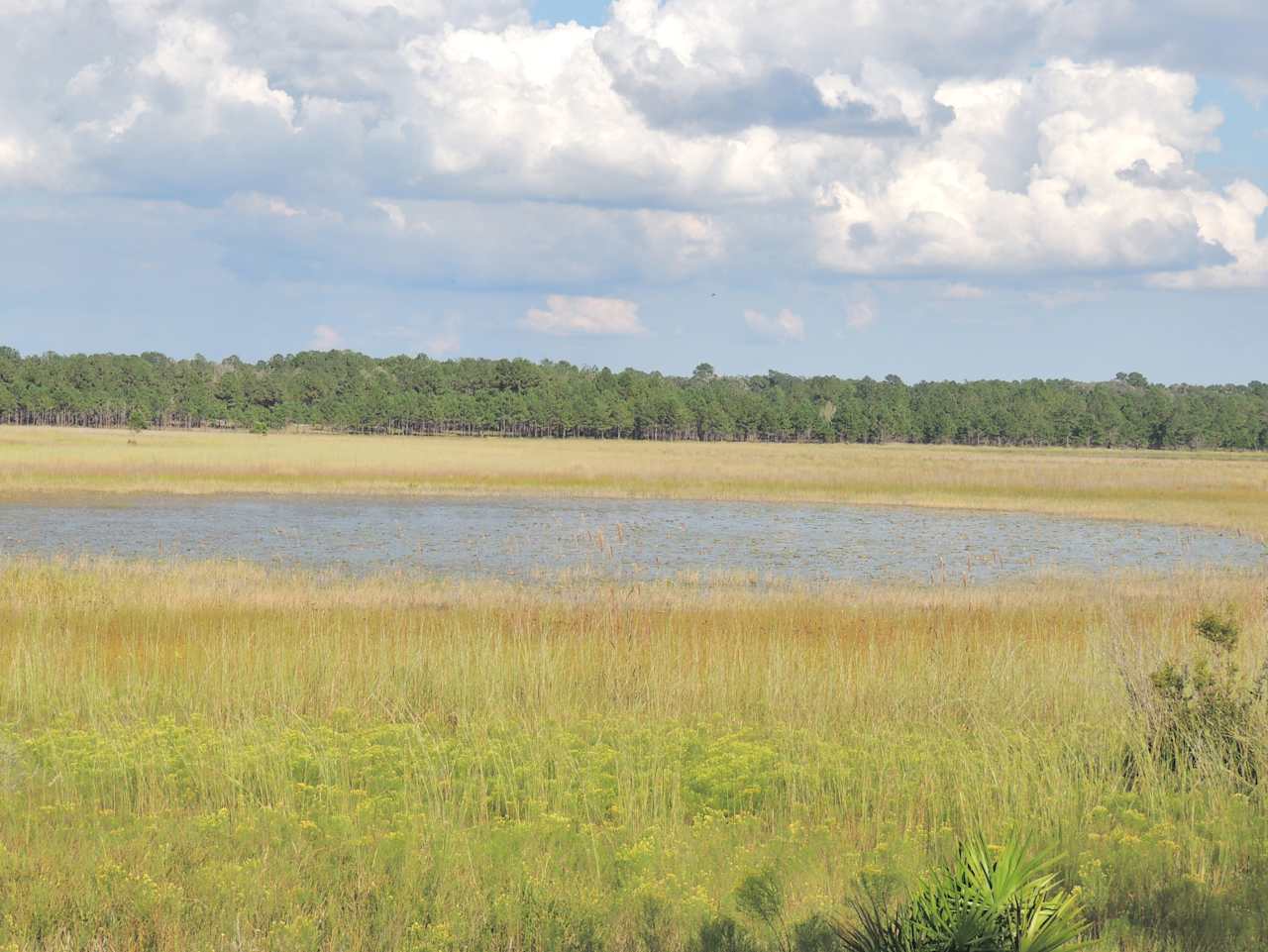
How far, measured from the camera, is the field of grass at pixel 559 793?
20.9ft

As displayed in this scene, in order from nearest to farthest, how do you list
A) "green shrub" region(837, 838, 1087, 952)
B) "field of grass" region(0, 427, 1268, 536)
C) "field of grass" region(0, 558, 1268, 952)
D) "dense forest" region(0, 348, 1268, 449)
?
"green shrub" region(837, 838, 1087, 952), "field of grass" region(0, 558, 1268, 952), "field of grass" region(0, 427, 1268, 536), "dense forest" region(0, 348, 1268, 449)

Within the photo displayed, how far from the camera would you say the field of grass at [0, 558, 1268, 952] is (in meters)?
6.38

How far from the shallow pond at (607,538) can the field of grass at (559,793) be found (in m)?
11.2

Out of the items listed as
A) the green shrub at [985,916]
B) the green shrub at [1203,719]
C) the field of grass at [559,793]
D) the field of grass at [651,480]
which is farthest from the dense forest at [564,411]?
the green shrub at [985,916]

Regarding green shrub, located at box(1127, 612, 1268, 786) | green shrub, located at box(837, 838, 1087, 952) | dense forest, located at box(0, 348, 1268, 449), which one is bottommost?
green shrub, located at box(1127, 612, 1268, 786)

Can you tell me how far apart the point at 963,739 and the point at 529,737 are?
3794mm

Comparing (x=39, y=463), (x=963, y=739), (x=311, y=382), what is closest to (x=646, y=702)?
(x=963, y=739)

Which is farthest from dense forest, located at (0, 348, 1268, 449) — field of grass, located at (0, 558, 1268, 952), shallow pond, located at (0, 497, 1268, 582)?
field of grass, located at (0, 558, 1268, 952)

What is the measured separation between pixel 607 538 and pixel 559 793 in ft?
78.3

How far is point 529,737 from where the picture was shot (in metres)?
9.86

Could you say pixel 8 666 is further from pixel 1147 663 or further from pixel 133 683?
pixel 1147 663

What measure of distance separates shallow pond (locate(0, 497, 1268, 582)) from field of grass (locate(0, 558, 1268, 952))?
1121 centimetres

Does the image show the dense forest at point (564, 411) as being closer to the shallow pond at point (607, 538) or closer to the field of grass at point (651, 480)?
the field of grass at point (651, 480)

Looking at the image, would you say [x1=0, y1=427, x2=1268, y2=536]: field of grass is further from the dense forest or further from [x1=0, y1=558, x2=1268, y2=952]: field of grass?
the dense forest
